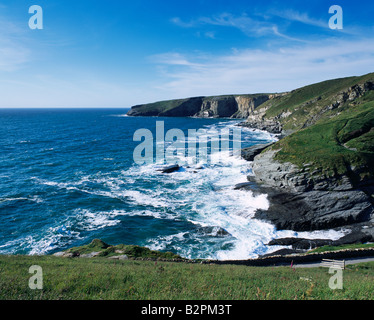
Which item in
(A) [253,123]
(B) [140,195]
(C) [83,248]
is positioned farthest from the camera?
(A) [253,123]

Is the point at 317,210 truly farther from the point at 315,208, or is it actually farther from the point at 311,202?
the point at 311,202

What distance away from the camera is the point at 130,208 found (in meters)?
37.5

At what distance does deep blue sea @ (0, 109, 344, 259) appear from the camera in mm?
28516

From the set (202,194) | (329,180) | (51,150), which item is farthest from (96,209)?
(51,150)

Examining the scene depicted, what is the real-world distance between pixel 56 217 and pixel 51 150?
48.8 meters

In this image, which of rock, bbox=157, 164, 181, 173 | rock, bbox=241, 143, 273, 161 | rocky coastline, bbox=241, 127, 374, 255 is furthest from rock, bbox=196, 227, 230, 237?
rock, bbox=241, 143, 273, 161

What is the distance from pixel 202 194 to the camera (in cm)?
4259

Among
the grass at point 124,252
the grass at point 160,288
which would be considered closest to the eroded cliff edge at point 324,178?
the grass at point 124,252

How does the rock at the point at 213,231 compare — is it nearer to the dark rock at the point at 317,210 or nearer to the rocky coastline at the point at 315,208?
the rocky coastline at the point at 315,208

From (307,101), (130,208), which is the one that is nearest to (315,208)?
(130,208)

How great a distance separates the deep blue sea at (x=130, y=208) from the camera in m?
28.5

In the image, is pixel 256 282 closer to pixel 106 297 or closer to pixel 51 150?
pixel 106 297

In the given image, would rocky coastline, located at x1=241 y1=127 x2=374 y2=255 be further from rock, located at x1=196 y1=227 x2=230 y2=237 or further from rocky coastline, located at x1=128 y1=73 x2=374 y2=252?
rock, located at x1=196 y1=227 x2=230 y2=237

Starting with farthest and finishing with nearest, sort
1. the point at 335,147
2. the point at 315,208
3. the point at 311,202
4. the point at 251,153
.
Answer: the point at 251,153 < the point at 335,147 < the point at 311,202 < the point at 315,208
